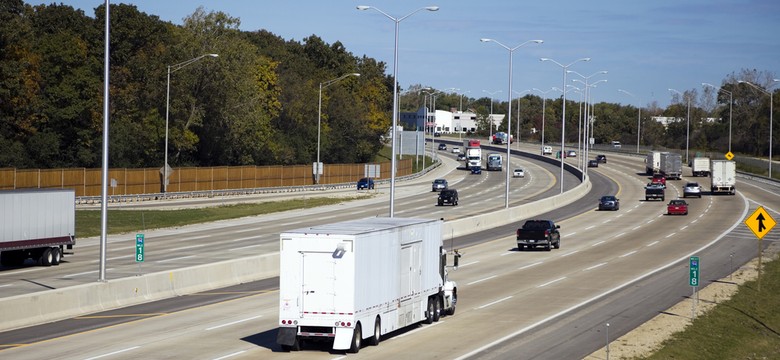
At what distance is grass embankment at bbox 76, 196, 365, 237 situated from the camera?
64312 mm

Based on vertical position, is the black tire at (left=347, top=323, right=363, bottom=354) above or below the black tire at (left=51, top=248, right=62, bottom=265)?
above

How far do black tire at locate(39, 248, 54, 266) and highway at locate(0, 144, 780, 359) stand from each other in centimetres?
1097

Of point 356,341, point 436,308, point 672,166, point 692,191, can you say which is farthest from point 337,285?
point 672,166

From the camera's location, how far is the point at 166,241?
58.9 meters

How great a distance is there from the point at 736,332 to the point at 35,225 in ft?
92.7

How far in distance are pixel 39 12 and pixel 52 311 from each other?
90381 mm

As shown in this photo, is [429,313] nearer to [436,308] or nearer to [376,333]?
[436,308]

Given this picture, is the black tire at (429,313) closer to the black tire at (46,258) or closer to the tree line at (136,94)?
the black tire at (46,258)

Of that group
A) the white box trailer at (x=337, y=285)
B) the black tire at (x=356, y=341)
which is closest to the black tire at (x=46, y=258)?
the white box trailer at (x=337, y=285)

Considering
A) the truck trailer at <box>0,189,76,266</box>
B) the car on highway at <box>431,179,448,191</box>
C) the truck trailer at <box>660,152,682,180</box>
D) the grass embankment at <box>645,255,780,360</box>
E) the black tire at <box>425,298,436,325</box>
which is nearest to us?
the grass embankment at <box>645,255,780,360</box>

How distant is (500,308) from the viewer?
33125mm

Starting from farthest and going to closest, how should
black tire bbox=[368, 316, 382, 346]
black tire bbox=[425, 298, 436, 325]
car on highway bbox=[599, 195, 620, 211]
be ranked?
car on highway bbox=[599, 195, 620, 211]
black tire bbox=[425, 298, 436, 325]
black tire bbox=[368, 316, 382, 346]

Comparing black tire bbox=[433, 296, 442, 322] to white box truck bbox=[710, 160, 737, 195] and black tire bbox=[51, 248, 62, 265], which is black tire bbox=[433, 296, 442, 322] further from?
white box truck bbox=[710, 160, 737, 195]

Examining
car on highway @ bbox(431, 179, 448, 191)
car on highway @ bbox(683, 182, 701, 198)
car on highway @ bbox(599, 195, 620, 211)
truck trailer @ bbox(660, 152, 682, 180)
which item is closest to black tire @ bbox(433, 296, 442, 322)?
car on highway @ bbox(599, 195, 620, 211)
